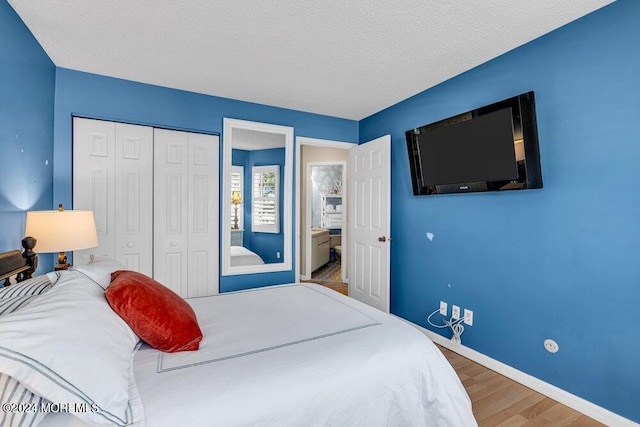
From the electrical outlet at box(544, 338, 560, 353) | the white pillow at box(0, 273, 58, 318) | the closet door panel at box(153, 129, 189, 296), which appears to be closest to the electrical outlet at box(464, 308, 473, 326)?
the electrical outlet at box(544, 338, 560, 353)

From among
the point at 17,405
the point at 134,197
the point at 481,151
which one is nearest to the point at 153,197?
the point at 134,197

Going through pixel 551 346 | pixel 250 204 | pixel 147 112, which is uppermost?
pixel 147 112

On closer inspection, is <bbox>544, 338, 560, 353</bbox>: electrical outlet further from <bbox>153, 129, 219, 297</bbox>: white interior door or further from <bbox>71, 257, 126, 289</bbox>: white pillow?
<bbox>153, 129, 219, 297</bbox>: white interior door

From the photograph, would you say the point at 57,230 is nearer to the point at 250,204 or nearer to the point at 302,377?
the point at 302,377

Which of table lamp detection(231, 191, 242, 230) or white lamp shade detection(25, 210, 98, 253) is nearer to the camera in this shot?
white lamp shade detection(25, 210, 98, 253)

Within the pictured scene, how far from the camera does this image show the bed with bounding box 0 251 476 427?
0.89m

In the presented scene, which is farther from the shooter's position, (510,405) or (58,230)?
(510,405)

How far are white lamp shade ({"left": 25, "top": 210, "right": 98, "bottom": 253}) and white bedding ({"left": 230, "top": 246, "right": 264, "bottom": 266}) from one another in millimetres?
1555

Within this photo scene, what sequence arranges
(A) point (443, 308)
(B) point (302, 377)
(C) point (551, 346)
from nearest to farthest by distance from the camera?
(B) point (302, 377), (C) point (551, 346), (A) point (443, 308)

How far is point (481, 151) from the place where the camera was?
2445 millimetres

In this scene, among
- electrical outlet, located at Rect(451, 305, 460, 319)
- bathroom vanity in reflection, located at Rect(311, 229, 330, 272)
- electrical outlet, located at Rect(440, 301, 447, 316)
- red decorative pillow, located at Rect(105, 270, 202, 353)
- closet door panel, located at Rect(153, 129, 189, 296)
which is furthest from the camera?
bathroom vanity in reflection, located at Rect(311, 229, 330, 272)

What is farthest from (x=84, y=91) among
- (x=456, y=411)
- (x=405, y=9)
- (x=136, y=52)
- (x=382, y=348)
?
(x=456, y=411)

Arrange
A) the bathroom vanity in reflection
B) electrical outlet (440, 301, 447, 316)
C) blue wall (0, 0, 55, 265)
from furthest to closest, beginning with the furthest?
the bathroom vanity in reflection, electrical outlet (440, 301, 447, 316), blue wall (0, 0, 55, 265)

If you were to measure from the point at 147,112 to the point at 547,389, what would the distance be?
13.5ft
